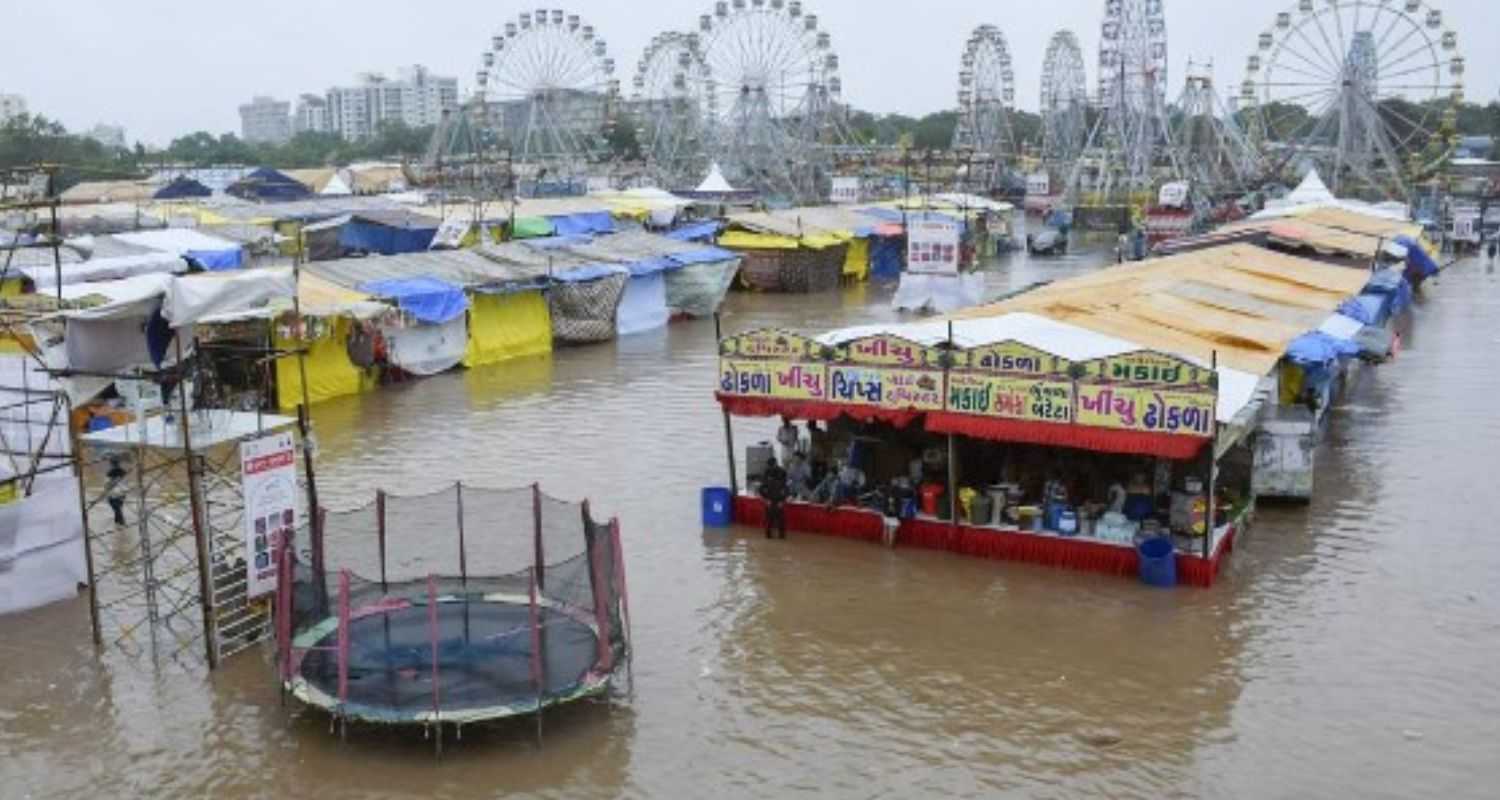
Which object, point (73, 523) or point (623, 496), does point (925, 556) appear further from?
point (73, 523)

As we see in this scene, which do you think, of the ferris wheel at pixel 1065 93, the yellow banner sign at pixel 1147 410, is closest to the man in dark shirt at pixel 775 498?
the yellow banner sign at pixel 1147 410

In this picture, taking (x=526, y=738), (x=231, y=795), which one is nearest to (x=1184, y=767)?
(x=526, y=738)

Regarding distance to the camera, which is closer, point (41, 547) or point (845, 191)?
point (41, 547)

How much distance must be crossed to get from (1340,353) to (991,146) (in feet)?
227

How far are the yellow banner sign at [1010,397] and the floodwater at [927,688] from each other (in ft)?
5.24

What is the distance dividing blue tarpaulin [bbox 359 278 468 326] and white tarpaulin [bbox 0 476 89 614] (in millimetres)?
12029

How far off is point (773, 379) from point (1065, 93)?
7813 centimetres

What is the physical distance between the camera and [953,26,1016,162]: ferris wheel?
7762 centimetres

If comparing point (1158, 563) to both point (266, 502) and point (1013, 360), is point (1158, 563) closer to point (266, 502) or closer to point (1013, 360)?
point (1013, 360)

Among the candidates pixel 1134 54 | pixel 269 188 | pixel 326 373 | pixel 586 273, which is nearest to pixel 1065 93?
pixel 1134 54

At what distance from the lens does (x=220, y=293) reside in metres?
11.5

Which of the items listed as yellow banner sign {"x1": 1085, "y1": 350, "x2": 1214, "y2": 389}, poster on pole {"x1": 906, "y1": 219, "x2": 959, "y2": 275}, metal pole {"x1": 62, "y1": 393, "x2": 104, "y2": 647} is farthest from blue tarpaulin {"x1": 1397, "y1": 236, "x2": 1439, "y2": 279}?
metal pole {"x1": 62, "y1": 393, "x2": 104, "y2": 647}

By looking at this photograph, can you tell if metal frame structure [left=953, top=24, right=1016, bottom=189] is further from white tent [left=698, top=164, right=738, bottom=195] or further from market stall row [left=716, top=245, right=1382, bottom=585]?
market stall row [left=716, top=245, right=1382, bottom=585]

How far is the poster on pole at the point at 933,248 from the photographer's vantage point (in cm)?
3300
